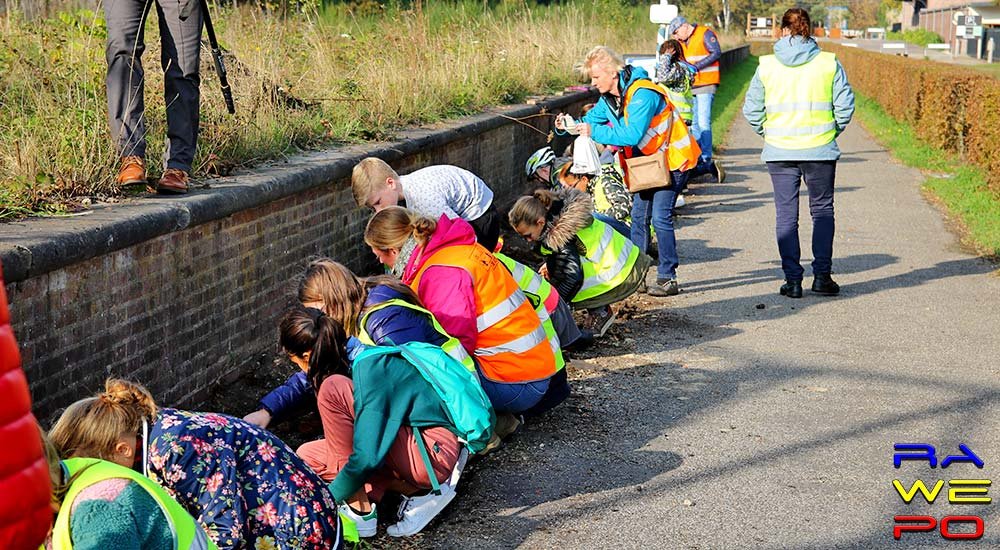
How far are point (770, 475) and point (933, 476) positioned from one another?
2.34 feet

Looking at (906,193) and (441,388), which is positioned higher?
(441,388)

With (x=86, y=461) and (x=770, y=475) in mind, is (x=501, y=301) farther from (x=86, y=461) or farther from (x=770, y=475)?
(x=86, y=461)

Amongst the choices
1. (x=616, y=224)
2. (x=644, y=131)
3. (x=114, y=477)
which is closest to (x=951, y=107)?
(x=644, y=131)

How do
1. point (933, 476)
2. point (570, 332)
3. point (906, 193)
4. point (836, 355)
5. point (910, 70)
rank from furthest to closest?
point (910, 70), point (906, 193), point (836, 355), point (570, 332), point (933, 476)

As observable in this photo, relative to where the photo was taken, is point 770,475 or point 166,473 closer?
point 166,473

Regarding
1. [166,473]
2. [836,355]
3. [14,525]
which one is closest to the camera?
[14,525]

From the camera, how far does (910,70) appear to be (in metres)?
23.5

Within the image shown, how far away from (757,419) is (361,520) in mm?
2406

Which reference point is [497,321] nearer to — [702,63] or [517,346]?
[517,346]

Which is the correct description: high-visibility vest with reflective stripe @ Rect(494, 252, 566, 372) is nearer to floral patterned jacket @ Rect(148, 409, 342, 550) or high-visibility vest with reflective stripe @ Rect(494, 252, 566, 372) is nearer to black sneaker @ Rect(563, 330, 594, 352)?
black sneaker @ Rect(563, 330, 594, 352)

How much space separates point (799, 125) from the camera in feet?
29.4

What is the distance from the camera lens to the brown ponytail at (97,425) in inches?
132

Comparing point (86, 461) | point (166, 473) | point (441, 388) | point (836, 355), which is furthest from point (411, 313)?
point (836, 355)

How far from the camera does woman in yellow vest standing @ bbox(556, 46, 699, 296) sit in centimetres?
875
